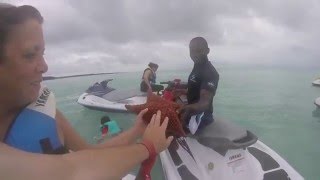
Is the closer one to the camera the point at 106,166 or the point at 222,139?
the point at 106,166

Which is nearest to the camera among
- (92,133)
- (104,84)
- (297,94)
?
(92,133)

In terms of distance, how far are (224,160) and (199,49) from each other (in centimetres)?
109

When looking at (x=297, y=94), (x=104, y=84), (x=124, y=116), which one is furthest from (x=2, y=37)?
(x=297, y=94)

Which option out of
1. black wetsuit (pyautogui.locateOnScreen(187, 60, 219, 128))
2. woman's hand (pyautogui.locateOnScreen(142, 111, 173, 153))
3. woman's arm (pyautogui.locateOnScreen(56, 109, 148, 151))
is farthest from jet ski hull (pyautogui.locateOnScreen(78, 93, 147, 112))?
woman's hand (pyautogui.locateOnScreen(142, 111, 173, 153))

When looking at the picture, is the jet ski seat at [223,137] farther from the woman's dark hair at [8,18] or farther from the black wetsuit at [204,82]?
the woman's dark hair at [8,18]

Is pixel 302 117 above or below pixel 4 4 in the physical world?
below

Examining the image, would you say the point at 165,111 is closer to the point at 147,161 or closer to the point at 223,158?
the point at 147,161

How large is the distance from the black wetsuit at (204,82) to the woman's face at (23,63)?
79.3 inches

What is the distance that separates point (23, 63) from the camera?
2.91 feet

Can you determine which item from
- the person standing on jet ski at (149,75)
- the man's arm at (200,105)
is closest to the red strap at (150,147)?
the man's arm at (200,105)

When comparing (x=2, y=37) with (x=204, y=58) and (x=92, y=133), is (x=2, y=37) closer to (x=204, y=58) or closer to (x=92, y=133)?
(x=204, y=58)

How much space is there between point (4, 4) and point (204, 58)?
226 centimetres

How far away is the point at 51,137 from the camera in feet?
3.51

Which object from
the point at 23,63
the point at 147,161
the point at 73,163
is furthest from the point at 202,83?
the point at 73,163
